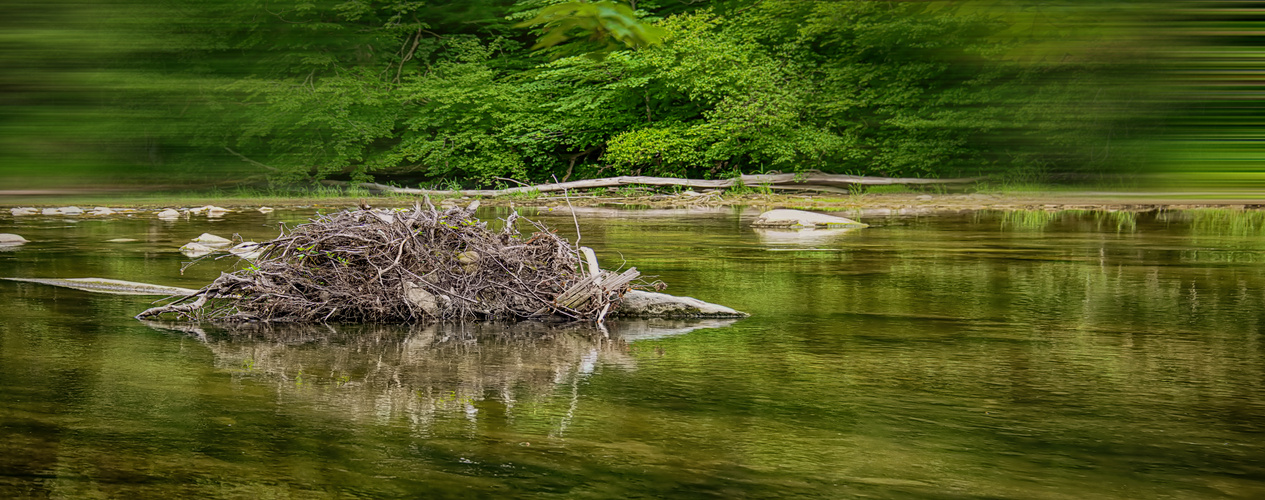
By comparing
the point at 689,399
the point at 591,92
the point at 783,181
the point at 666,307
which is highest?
the point at 591,92

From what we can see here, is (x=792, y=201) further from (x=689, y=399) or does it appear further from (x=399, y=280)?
(x=689, y=399)

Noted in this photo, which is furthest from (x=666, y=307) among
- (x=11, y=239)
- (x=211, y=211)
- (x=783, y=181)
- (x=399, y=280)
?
(x=783, y=181)

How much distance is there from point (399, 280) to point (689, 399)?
2794 millimetres

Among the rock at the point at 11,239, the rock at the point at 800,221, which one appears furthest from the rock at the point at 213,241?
the rock at the point at 800,221

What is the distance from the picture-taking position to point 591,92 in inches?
1160

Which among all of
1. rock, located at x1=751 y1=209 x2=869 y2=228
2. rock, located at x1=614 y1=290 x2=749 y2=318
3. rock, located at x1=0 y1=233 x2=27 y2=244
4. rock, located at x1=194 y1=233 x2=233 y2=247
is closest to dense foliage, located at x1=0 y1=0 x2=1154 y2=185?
rock, located at x1=751 y1=209 x2=869 y2=228

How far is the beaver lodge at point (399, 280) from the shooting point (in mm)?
6648

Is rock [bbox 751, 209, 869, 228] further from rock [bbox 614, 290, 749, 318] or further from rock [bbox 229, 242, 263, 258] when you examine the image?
rock [bbox 229, 242, 263, 258]

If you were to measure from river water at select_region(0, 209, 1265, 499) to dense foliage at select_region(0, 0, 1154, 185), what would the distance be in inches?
704

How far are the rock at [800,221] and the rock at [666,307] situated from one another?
348 inches

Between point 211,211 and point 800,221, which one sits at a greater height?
point 211,211

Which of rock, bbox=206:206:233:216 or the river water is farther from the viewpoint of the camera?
rock, bbox=206:206:233:216

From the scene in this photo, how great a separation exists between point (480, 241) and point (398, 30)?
27.6 metres

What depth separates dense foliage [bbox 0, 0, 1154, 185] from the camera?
25.9m
